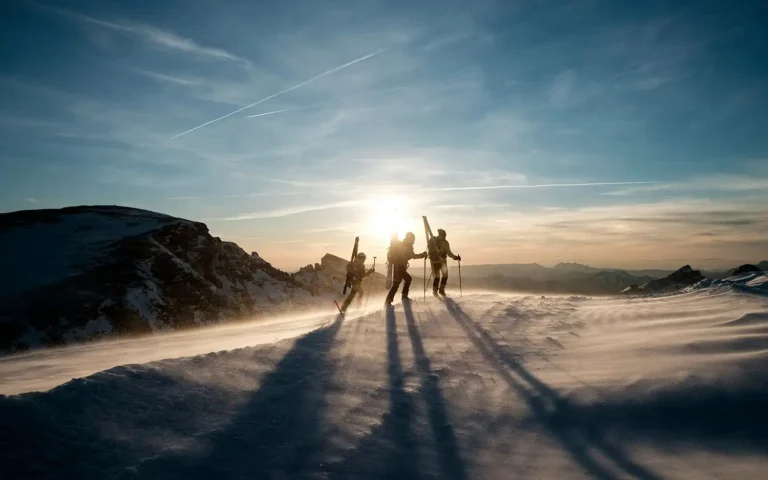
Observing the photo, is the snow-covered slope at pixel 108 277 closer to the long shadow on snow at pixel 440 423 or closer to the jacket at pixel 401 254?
the jacket at pixel 401 254

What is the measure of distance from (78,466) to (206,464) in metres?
0.83

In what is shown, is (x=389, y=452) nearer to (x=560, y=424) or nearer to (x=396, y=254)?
(x=560, y=424)

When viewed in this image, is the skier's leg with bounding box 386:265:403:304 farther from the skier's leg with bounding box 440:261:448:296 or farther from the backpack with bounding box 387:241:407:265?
the skier's leg with bounding box 440:261:448:296

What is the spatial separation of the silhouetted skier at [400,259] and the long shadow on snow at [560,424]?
22.5 feet

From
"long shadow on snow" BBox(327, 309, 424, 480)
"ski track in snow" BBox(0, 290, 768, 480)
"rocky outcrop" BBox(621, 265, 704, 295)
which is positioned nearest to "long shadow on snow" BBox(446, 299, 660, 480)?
"ski track in snow" BBox(0, 290, 768, 480)

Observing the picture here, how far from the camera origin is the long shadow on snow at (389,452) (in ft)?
10.0

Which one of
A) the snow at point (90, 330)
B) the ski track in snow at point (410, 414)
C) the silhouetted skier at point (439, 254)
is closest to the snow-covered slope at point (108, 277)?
the snow at point (90, 330)

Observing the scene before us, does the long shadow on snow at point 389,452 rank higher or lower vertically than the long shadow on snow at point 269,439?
lower

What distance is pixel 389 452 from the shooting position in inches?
131

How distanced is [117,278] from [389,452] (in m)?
25.0

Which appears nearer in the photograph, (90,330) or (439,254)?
(439,254)

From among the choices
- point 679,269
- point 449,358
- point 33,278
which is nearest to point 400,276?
point 449,358

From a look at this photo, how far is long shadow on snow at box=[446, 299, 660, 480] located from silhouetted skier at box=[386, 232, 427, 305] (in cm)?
686

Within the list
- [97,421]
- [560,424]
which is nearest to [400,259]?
[560,424]
